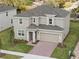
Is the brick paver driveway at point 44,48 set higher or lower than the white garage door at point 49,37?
lower

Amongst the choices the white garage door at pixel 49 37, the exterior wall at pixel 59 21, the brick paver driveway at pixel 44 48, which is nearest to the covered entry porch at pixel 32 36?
the white garage door at pixel 49 37

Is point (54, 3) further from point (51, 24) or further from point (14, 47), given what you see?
point (14, 47)

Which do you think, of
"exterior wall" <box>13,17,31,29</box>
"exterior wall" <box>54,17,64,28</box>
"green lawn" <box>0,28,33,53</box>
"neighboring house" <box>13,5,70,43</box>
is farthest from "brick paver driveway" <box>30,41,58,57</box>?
"exterior wall" <box>13,17,31,29</box>

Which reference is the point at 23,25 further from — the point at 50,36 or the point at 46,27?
the point at 50,36

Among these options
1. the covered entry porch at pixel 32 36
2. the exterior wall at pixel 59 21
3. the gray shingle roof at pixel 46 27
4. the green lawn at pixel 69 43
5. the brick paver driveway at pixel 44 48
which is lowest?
the green lawn at pixel 69 43

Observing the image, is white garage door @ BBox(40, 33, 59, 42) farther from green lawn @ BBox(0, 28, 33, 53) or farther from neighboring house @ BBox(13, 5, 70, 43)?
green lawn @ BBox(0, 28, 33, 53)

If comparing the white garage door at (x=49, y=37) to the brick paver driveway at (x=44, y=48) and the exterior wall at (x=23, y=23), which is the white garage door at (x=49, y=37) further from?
the exterior wall at (x=23, y=23)
